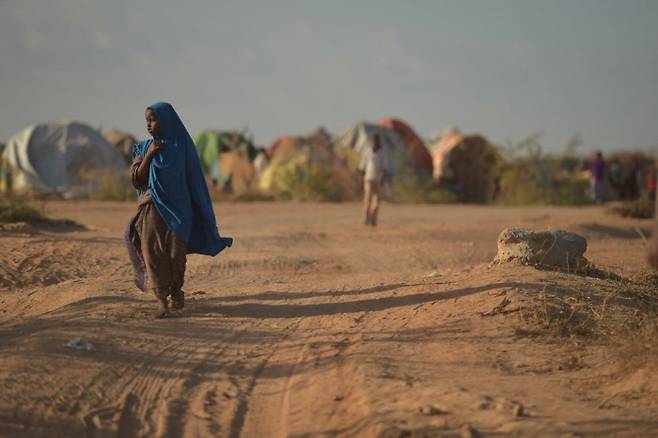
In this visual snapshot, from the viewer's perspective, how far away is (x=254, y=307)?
642 centimetres

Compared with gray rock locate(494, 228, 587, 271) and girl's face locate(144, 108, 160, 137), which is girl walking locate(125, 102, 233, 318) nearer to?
girl's face locate(144, 108, 160, 137)

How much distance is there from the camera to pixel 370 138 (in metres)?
26.8

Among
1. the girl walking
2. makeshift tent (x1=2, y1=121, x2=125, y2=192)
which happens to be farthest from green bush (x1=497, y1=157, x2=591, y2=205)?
the girl walking

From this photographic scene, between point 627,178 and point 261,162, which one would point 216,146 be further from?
point 627,178

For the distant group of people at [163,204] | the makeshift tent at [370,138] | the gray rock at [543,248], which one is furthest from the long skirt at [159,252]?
the makeshift tent at [370,138]

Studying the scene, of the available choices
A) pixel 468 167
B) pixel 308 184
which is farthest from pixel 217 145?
pixel 468 167

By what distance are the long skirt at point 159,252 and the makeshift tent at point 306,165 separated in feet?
57.7

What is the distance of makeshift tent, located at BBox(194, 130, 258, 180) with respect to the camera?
28.1 meters

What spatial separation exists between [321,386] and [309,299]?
229cm

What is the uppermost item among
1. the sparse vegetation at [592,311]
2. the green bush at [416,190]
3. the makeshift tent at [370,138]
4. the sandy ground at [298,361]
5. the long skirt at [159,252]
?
the makeshift tent at [370,138]

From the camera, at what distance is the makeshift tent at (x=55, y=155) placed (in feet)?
82.5

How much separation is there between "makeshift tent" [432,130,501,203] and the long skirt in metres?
21.0

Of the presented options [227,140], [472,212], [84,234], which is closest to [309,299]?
[84,234]

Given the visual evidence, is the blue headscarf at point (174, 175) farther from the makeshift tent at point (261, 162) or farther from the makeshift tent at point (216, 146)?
the makeshift tent at point (216, 146)
